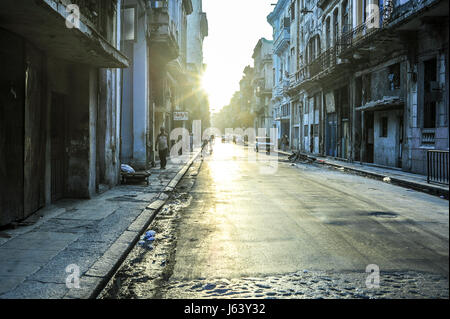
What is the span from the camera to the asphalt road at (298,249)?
348cm

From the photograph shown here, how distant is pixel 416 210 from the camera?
8164 mm

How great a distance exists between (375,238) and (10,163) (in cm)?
558

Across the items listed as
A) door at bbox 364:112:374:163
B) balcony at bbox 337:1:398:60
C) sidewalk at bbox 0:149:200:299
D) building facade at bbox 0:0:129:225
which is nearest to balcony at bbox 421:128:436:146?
balcony at bbox 337:1:398:60

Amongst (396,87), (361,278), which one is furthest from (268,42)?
(361,278)

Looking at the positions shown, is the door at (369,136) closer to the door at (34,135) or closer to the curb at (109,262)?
the curb at (109,262)

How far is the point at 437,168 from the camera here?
40.5 ft

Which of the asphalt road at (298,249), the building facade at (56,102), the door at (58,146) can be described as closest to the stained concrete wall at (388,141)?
the asphalt road at (298,249)

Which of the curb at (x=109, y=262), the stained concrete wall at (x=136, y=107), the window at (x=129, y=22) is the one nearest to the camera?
the curb at (x=109, y=262)

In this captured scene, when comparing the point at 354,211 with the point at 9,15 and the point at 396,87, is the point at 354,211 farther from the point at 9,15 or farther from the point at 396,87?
the point at 396,87

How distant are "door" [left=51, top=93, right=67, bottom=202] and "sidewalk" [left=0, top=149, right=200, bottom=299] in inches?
16.0

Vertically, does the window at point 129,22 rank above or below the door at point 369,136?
above

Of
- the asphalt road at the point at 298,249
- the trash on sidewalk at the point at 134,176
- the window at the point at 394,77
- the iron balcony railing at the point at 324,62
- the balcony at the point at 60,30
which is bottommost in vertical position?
the asphalt road at the point at 298,249

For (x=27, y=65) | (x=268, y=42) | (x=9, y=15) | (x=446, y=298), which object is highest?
(x=268, y=42)

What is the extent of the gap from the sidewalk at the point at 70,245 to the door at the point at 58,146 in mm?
406
